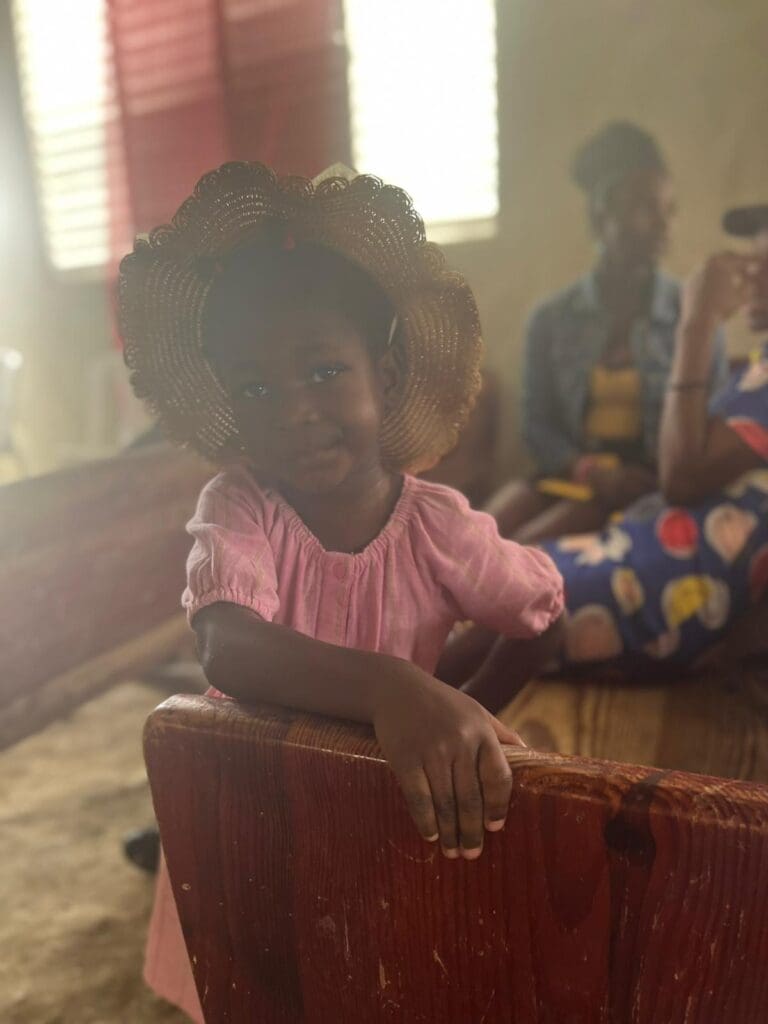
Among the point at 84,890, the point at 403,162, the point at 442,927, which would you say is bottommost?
the point at 84,890

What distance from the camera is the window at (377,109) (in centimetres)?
164

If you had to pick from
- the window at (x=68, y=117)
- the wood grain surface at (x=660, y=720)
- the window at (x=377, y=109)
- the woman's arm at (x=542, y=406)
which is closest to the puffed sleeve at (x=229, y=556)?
the window at (x=377, y=109)

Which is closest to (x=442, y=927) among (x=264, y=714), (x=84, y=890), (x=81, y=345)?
(x=264, y=714)

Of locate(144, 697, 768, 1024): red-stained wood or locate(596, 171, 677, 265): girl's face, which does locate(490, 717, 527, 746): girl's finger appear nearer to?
locate(144, 697, 768, 1024): red-stained wood

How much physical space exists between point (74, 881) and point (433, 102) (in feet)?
5.17

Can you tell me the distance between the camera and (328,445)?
1.71 ft

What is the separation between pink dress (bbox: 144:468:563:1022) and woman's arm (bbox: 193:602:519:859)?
72 mm

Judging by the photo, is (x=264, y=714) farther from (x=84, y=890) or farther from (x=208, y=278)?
(x=84, y=890)

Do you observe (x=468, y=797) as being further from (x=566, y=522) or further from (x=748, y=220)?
(x=566, y=522)

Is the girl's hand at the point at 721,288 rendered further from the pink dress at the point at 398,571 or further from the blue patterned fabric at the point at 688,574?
the pink dress at the point at 398,571

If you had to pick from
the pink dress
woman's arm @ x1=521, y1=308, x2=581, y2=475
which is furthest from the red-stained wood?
woman's arm @ x1=521, y1=308, x2=581, y2=475

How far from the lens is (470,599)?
0.60m

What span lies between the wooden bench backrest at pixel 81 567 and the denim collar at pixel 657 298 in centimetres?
86

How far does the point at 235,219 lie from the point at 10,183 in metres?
3.28
